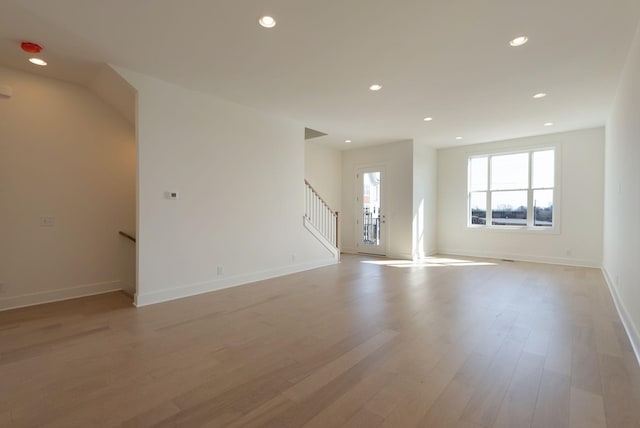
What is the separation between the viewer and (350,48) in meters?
3.24

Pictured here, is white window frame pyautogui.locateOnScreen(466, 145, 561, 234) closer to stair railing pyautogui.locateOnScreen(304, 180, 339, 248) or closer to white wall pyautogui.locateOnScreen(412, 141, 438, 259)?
white wall pyautogui.locateOnScreen(412, 141, 438, 259)

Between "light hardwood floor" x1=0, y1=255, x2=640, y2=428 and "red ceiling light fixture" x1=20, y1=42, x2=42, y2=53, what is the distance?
2979 millimetres

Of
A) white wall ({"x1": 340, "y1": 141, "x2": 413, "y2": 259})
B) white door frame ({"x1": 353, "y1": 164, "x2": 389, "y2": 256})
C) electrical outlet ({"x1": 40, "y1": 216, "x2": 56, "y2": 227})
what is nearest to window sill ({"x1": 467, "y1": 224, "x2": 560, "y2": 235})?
white wall ({"x1": 340, "y1": 141, "x2": 413, "y2": 259})

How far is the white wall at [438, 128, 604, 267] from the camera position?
6367mm

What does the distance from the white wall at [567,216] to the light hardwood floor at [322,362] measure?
9.06 ft

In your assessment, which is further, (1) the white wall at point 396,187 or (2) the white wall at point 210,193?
(1) the white wall at point 396,187

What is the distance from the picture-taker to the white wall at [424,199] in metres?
7.61

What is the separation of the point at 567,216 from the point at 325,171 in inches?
227

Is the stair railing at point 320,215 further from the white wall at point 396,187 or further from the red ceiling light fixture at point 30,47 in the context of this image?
the red ceiling light fixture at point 30,47

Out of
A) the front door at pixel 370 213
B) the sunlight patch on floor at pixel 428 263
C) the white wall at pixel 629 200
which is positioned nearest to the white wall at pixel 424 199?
the sunlight patch on floor at pixel 428 263

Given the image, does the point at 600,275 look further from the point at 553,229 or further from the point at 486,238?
the point at 486,238

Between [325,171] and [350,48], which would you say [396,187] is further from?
[350,48]

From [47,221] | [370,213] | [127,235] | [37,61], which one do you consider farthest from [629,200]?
[47,221]

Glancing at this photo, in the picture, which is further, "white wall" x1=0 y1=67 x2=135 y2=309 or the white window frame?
the white window frame
